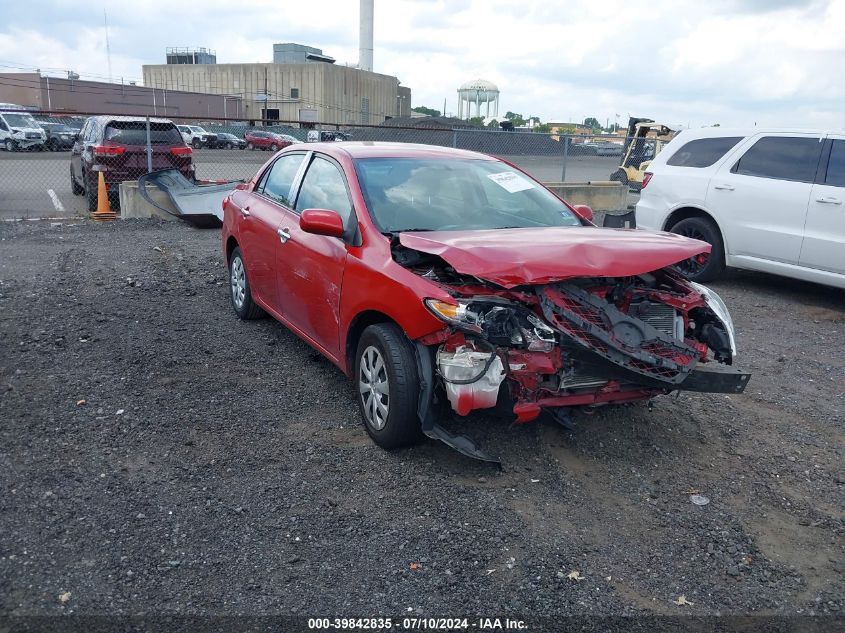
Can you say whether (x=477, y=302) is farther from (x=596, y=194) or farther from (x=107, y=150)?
(x=596, y=194)

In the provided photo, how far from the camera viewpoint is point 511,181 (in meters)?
5.48

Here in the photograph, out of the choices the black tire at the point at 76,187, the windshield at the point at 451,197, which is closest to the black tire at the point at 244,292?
the windshield at the point at 451,197

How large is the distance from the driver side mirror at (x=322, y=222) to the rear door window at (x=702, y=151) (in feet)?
19.6

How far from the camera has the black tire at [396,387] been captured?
3.98 metres

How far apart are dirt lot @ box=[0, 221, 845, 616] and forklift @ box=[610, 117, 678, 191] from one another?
16601 millimetres

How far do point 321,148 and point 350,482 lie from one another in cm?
272

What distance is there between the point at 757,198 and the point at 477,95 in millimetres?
86724

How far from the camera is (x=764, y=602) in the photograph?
310 cm

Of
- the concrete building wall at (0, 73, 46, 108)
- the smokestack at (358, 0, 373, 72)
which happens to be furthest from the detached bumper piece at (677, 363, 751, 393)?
the smokestack at (358, 0, 373, 72)

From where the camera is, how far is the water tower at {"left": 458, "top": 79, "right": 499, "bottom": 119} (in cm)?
9150

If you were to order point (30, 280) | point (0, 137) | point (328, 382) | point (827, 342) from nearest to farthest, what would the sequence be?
1. point (328, 382)
2. point (827, 342)
3. point (30, 280)
4. point (0, 137)

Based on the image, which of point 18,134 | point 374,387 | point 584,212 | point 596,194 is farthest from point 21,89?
point 374,387

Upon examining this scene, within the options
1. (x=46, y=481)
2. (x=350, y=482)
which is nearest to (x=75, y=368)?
(x=46, y=481)

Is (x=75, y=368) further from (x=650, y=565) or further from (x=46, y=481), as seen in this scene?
(x=650, y=565)
